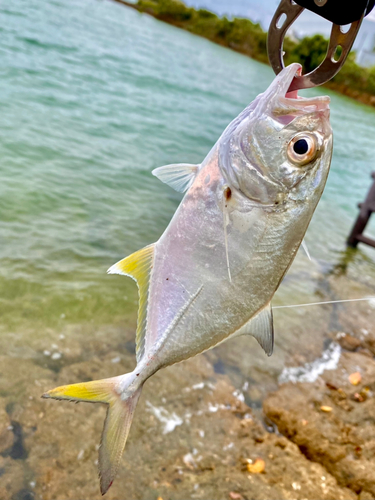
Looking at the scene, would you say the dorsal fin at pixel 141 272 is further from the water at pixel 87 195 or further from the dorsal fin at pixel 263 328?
the water at pixel 87 195

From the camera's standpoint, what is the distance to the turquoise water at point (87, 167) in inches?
235

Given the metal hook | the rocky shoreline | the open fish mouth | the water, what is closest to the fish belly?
the open fish mouth

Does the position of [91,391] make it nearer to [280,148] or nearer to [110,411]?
[110,411]

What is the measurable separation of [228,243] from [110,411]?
1.04 metres

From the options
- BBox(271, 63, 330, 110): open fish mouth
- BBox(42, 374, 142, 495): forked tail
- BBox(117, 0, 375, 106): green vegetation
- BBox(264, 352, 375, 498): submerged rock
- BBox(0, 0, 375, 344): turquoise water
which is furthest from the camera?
BBox(117, 0, 375, 106): green vegetation

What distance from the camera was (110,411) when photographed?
83.8 inches

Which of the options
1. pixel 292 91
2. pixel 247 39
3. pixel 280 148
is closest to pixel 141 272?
pixel 280 148

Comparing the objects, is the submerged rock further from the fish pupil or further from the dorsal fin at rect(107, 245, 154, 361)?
the fish pupil

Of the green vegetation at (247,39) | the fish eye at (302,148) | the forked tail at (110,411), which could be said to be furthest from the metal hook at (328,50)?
the green vegetation at (247,39)

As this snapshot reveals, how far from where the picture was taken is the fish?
1887 millimetres

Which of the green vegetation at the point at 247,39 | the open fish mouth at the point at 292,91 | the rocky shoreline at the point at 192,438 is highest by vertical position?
the green vegetation at the point at 247,39

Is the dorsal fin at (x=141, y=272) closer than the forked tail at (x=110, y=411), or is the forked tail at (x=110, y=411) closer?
the forked tail at (x=110, y=411)

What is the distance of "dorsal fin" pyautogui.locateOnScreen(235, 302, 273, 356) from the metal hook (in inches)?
41.5

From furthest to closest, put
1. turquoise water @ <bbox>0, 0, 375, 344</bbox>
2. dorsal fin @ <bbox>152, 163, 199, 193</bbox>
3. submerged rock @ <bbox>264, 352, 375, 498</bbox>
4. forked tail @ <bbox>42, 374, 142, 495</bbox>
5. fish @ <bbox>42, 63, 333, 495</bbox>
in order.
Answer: turquoise water @ <bbox>0, 0, 375, 344</bbox> < submerged rock @ <bbox>264, 352, 375, 498</bbox> < dorsal fin @ <bbox>152, 163, 199, 193</bbox> < forked tail @ <bbox>42, 374, 142, 495</bbox> < fish @ <bbox>42, 63, 333, 495</bbox>
